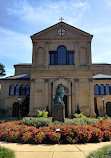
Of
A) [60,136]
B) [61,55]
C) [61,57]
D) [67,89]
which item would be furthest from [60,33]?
[60,136]

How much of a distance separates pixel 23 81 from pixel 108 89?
1736 cm

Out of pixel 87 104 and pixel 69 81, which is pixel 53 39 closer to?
pixel 69 81

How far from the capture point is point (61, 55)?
84.7 ft

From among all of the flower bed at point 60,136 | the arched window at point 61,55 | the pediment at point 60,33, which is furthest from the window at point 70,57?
the flower bed at point 60,136

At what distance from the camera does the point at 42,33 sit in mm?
26219

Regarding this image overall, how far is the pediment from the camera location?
26016 mm

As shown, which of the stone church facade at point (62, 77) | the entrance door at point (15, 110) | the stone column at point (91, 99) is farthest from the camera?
the entrance door at point (15, 110)

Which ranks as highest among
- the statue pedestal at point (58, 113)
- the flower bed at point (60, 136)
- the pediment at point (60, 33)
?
the pediment at point (60, 33)

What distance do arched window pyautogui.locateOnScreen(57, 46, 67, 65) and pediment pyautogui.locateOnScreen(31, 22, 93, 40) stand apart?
7.38ft

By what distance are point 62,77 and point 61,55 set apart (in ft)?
14.8

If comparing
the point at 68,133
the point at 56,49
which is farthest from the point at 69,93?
the point at 68,133

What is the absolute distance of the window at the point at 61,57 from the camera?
25.5 metres

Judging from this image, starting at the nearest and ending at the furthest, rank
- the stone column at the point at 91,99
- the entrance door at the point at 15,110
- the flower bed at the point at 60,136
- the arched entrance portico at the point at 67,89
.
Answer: the flower bed at the point at 60,136
the arched entrance portico at the point at 67,89
the stone column at the point at 91,99
the entrance door at the point at 15,110

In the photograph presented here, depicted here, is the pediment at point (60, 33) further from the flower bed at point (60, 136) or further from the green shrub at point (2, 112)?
the flower bed at point (60, 136)
